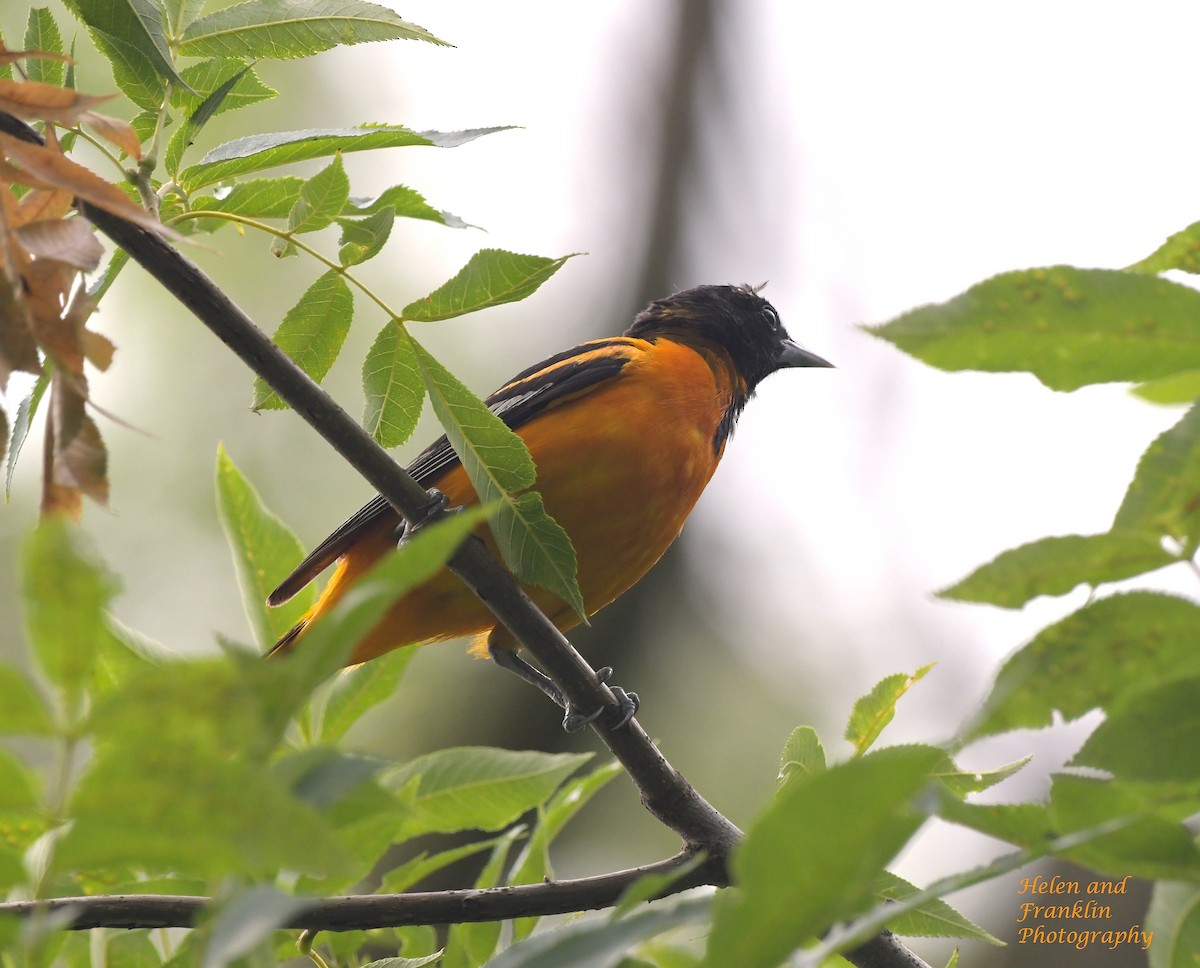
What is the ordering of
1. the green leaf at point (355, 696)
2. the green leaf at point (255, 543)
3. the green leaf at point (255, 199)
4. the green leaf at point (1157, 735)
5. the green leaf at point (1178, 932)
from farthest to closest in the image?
the green leaf at point (255, 543), the green leaf at point (355, 696), the green leaf at point (255, 199), the green leaf at point (1178, 932), the green leaf at point (1157, 735)

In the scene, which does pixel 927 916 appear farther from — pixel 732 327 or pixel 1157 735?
pixel 732 327

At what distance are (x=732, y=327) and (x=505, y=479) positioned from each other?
3468 millimetres

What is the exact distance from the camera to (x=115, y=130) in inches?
68.7

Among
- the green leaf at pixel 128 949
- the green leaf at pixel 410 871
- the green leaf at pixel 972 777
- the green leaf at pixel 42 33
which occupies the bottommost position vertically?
the green leaf at pixel 128 949

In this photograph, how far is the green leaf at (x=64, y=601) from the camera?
32.4 inches

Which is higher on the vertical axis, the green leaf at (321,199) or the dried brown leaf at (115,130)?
the dried brown leaf at (115,130)

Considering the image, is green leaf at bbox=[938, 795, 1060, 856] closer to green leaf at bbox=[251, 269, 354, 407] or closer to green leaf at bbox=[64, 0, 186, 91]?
green leaf at bbox=[251, 269, 354, 407]

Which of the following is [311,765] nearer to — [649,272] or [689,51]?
[649,272]

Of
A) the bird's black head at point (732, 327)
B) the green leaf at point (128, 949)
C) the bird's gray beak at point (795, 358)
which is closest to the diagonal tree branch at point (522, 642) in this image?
the green leaf at point (128, 949)

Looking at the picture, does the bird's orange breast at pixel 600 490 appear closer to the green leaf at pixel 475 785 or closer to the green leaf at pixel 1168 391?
the green leaf at pixel 475 785

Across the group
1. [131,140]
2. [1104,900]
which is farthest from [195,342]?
[131,140]

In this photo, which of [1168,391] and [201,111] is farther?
[201,111]

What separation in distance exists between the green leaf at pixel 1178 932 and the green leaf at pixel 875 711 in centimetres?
103

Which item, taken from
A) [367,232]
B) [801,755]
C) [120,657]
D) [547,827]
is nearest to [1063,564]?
[801,755]
